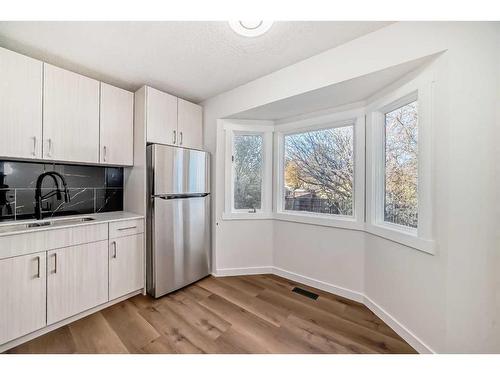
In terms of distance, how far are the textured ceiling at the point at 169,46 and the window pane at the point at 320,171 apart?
883mm

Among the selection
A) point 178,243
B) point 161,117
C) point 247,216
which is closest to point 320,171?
point 247,216

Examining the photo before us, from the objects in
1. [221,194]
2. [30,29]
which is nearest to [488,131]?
[221,194]

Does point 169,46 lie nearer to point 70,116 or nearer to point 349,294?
point 70,116

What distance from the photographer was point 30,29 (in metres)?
1.45

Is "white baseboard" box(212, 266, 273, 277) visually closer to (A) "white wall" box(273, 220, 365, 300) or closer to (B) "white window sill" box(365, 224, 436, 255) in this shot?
(A) "white wall" box(273, 220, 365, 300)

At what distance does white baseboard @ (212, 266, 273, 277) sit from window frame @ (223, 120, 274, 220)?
2.20ft

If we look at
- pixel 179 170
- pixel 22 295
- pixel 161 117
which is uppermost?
pixel 161 117

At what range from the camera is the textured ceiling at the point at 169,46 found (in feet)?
4.73

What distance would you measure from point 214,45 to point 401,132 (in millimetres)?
1727

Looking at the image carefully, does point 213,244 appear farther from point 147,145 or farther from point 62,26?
point 62,26

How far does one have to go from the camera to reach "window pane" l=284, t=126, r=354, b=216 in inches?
86.4

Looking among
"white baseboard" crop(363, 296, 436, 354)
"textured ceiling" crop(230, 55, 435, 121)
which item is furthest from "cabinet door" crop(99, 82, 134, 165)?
"white baseboard" crop(363, 296, 436, 354)

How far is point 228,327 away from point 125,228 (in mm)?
1353

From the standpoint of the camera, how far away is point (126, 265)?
6.63 ft
